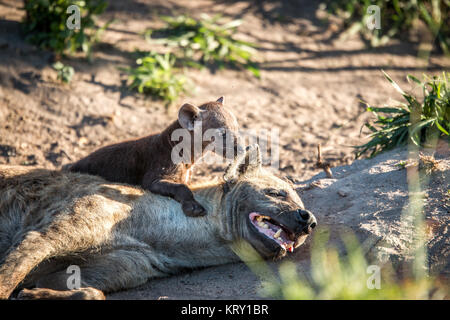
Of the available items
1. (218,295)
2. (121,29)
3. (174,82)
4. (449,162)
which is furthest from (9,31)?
(449,162)

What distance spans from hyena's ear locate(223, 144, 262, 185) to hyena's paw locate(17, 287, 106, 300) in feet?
4.00

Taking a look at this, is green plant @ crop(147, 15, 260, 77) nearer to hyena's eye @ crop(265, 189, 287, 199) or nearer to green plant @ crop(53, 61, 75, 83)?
green plant @ crop(53, 61, 75, 83)

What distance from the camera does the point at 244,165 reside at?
3680mm

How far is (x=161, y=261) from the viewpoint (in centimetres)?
332

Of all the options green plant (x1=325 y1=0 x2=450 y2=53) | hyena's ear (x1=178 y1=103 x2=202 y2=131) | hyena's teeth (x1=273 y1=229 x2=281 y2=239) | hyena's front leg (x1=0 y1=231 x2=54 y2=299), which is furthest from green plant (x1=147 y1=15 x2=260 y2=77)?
hyena's front leg (x1=0 y1=231 x2=54 y2=299)

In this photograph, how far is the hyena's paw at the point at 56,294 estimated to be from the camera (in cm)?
281

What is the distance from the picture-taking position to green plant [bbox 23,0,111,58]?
586 centimetres

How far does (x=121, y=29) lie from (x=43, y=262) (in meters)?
4.46

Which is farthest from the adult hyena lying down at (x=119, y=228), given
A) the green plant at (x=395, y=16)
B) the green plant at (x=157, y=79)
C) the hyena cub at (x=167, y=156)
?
the green plant at (x=395, y=16)

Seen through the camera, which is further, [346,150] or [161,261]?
[346,150]

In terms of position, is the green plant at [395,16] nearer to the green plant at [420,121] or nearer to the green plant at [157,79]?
the green plant at [157,79]

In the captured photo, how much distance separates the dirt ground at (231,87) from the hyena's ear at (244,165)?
4.40 ft

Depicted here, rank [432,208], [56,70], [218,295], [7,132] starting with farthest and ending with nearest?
[56,70], [7,132], [432,208], [218,295]
